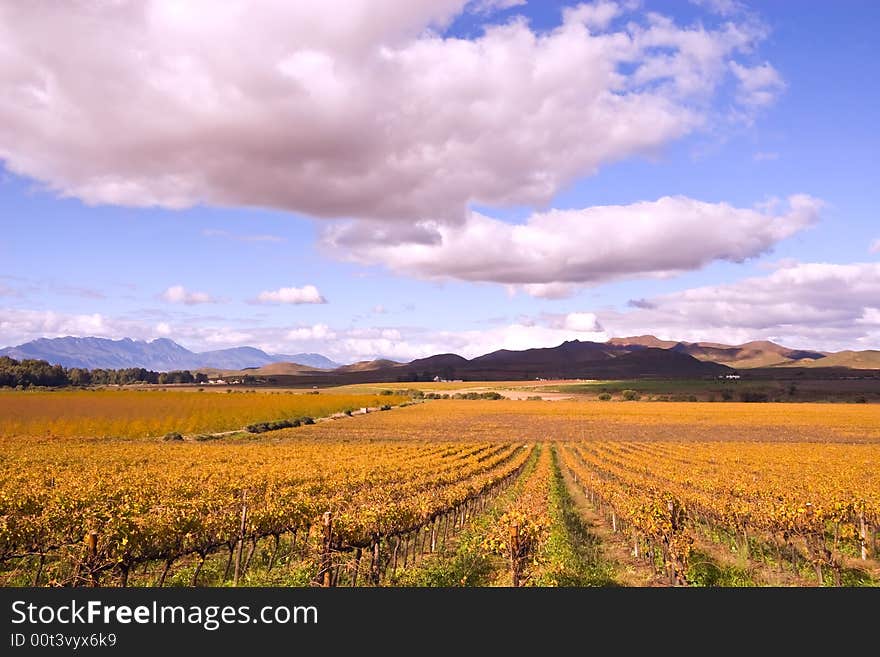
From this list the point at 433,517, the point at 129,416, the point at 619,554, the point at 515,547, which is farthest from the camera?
the point at 129,416

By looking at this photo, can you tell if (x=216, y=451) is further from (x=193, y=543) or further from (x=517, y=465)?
(x=193, y=543)

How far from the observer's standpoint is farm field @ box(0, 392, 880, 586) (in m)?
14.9

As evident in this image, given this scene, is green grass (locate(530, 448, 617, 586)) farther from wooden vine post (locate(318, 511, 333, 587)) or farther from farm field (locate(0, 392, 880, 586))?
wooden vine post (locate(318, 511, 333, 587))

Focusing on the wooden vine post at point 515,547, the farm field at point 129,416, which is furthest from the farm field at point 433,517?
the farm field at point 129,416

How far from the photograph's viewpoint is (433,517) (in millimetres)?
20078

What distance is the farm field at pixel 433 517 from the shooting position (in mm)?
14883

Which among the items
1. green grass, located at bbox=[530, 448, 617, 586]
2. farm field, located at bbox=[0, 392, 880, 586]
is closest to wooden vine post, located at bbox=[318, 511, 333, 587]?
farm field, located at bbox=[0, 392, 880, 586]

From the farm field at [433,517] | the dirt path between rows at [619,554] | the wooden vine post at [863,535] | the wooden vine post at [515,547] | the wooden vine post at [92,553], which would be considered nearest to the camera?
the wooden vine post at [92,553]

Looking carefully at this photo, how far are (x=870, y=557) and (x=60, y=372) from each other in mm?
222629

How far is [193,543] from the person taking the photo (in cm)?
1473

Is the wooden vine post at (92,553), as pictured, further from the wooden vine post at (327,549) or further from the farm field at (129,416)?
the farm field at (129,416)

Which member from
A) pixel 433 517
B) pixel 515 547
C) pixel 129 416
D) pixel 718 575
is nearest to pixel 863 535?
pixel 718 575

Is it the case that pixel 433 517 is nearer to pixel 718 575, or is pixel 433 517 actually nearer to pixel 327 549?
pixel 327 549

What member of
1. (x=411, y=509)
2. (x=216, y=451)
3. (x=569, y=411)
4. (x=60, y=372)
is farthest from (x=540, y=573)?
(x=60, y=372)
